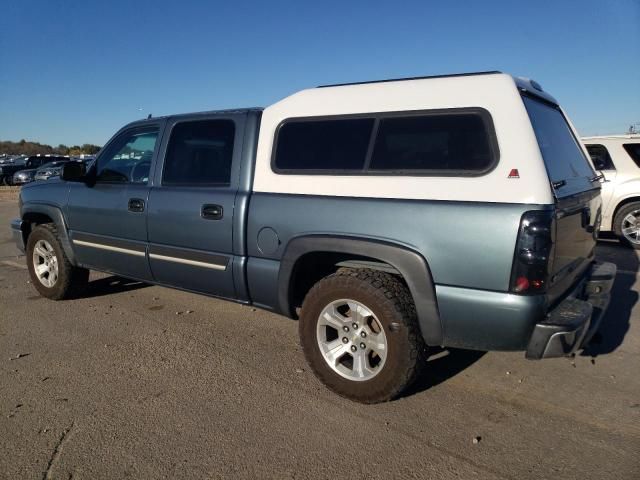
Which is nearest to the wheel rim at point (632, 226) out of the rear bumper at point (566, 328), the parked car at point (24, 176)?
the rear bumper at point (566, 328)

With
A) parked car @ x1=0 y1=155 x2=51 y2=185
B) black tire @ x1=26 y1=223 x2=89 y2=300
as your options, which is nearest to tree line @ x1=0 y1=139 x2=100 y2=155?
parked car @ x1=0 y1=155 x2=51 y2=185

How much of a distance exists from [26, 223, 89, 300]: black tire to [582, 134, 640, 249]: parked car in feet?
26.1

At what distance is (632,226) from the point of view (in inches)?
317

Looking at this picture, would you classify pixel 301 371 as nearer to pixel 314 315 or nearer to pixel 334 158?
pixel 314 315

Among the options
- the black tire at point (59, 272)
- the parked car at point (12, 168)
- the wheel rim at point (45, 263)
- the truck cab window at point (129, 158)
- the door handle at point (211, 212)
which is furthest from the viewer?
the parked car at point (12, 168)

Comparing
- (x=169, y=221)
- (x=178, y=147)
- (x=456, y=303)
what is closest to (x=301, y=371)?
(x=456, y=303)

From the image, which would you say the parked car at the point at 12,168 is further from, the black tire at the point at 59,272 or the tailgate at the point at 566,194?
the tailgate at the point at 566,194

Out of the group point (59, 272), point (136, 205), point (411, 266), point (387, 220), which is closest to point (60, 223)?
point (59, 272)

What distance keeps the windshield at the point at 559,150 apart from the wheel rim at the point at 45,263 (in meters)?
4.81

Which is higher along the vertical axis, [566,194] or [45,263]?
[566,194]

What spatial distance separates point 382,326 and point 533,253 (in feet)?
3.16

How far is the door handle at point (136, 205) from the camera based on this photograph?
4230mm

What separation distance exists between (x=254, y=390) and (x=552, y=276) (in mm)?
2012

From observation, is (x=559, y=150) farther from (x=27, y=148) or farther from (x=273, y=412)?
(x=27, y=148)
